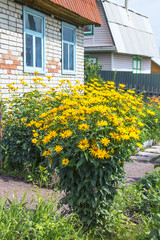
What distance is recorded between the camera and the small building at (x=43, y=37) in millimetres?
7395

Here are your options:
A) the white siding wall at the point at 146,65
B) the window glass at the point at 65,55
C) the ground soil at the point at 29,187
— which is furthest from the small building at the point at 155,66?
the ground soil at the point at 29,187

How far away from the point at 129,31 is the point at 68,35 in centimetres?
1174

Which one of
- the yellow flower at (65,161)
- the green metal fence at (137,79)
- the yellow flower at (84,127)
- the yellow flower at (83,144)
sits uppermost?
the green metal fence at (137,79)

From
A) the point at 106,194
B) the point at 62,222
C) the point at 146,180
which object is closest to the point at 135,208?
the point at 146,180

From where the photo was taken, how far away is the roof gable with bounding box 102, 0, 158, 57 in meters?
18.6

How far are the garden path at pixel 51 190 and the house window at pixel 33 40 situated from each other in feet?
12.8

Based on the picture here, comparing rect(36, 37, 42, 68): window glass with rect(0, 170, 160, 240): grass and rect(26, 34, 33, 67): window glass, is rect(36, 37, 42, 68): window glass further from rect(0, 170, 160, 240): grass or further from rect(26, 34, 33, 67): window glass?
rect(0, 170, 160, 240): grass

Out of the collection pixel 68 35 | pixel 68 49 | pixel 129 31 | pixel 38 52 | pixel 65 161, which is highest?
pixel 129 31

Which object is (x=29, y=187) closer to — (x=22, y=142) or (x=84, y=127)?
(x=22, y=142)

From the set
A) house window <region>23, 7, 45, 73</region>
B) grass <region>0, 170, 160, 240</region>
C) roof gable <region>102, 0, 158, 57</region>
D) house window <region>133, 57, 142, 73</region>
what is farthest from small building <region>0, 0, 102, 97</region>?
house window <region>133, 57, 142, 73</region>

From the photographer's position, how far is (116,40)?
1819 centimetres

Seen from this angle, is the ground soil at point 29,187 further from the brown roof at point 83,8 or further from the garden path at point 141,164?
the brown roof at point 83,8

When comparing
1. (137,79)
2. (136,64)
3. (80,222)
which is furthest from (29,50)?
(136,64)

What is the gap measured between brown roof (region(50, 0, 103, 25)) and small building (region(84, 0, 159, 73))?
7757 millimetres
